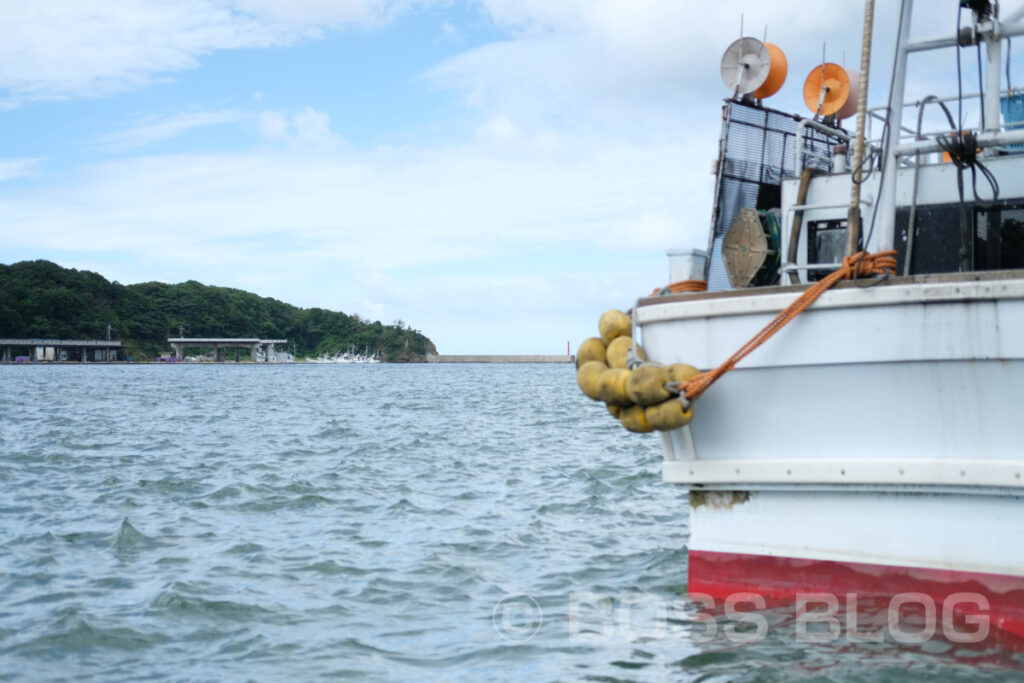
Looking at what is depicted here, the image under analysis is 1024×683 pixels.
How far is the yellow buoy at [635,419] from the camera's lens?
6.77 m

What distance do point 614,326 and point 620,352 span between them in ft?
1.29

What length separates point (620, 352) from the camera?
7352mm

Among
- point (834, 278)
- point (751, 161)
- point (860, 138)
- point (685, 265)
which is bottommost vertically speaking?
point (834, 278)

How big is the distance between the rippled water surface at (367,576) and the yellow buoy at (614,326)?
89.2 inches

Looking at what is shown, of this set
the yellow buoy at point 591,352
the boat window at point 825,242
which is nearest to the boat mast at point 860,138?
the boat window at point 825,242

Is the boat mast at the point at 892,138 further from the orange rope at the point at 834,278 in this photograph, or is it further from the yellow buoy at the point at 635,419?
the yellow buoy at the point at 635,419

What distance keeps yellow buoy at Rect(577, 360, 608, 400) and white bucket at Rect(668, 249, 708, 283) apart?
3.03 ft

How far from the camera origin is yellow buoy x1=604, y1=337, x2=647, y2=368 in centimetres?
726

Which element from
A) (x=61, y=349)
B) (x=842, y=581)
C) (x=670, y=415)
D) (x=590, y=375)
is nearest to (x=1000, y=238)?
(x=842, y=581)

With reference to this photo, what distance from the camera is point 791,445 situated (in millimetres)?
6738

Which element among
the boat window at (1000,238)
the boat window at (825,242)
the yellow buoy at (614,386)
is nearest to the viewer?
the yellow buoy at (614,386)

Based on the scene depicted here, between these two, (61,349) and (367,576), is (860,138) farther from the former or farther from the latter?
(61,349)

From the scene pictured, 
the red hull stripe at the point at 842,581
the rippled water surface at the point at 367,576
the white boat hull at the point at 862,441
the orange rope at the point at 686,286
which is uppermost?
the orange rope at the point at 686,286

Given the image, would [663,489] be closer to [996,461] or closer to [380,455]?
[380,455]
